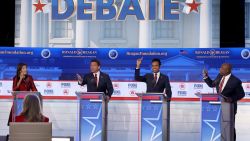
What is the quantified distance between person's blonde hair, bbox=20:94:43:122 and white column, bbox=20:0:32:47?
1116 cm

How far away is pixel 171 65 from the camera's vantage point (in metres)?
13.0

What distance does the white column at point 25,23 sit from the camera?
17547mm

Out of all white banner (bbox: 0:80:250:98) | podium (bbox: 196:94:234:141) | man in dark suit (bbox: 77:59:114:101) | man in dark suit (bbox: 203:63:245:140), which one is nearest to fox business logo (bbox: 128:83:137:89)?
white banner (bbox: 0:80:250:98)

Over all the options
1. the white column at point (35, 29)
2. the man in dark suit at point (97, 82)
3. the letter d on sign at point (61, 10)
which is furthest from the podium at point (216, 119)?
the white column at point (35, 29)

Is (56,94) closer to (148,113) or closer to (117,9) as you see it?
(117,9)

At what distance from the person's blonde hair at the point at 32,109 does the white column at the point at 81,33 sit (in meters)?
11.3

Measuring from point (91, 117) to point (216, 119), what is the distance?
83.2 inches

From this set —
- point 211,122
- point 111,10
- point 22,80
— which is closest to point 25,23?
point 111,10

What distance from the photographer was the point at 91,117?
34.4 feet

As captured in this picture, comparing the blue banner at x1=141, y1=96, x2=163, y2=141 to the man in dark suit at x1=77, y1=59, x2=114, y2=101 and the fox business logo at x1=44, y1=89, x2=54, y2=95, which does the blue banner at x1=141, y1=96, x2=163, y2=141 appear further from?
the fox business logo at x1=44, y1=89, x2=54, y2=95

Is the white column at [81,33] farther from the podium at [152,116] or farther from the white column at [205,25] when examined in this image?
the podium at [152,116]

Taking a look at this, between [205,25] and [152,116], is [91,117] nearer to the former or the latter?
[152,116]

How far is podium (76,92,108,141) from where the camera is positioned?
10.5 m

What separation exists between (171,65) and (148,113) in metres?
2.74
